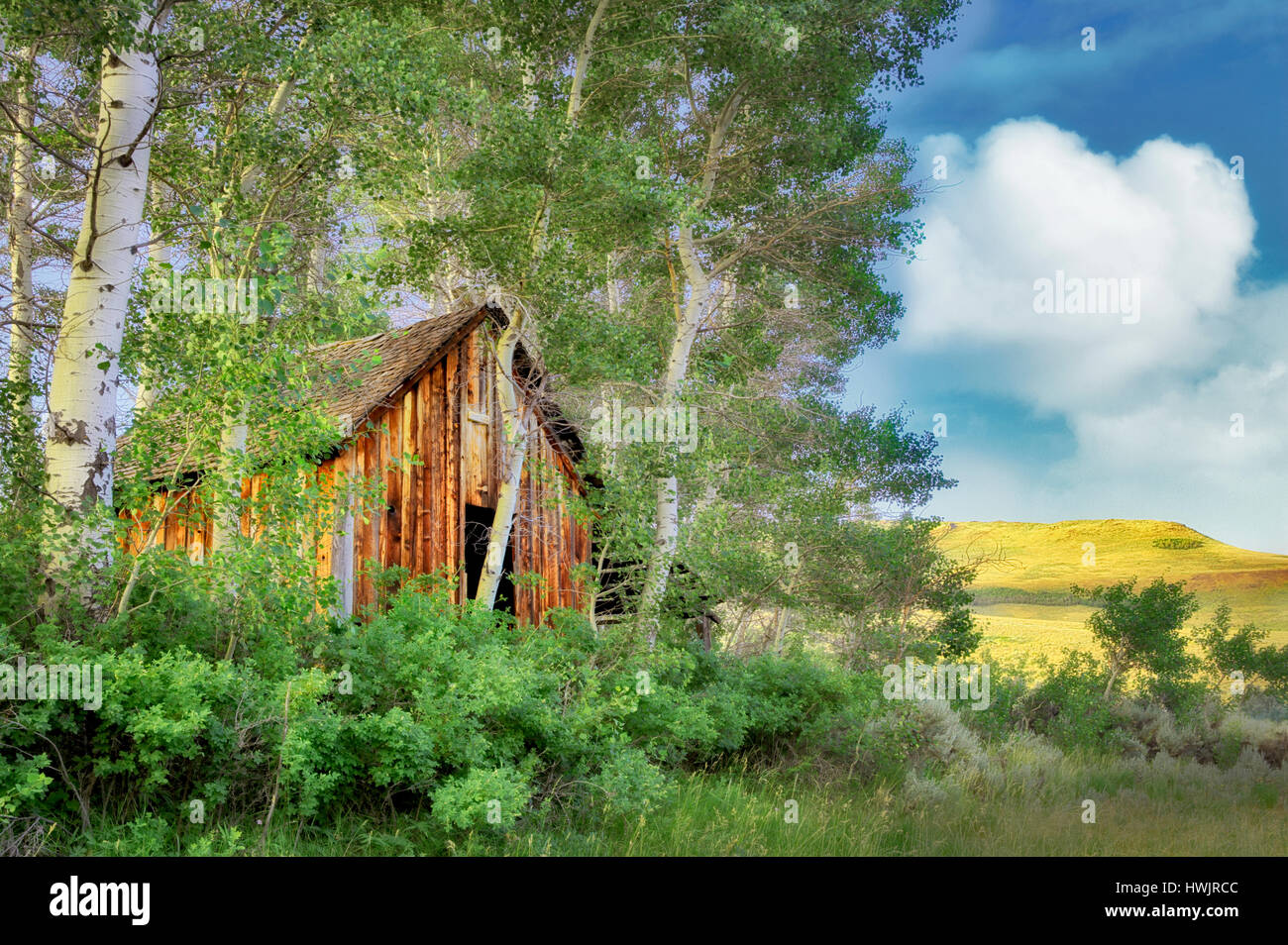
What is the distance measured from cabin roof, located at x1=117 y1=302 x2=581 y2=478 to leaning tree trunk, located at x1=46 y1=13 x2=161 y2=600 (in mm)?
383

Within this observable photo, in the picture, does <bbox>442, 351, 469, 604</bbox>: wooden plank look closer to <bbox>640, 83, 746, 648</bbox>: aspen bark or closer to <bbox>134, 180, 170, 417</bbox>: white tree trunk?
<bbox>640, 83, 746, 648</bbox>: aspen bark

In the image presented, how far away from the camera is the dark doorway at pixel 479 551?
1554 cm

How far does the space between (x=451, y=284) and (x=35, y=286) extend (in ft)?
26.4

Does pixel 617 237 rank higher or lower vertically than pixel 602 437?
higher

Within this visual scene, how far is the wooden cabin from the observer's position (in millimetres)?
13273

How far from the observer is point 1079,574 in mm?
22406

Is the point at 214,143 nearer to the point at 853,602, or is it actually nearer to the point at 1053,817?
the point at 1053,817

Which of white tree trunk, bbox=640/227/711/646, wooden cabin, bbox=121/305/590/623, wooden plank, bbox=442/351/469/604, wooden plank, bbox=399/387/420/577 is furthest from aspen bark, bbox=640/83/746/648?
wooden plank, bbox=399/387/420/577

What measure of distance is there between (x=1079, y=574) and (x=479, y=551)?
14.5 meters

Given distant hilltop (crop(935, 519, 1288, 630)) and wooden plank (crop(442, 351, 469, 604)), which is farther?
distant hilltop (crop(935, 519, 1288, 630))

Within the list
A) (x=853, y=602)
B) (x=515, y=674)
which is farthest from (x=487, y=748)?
(x=853, y=602)

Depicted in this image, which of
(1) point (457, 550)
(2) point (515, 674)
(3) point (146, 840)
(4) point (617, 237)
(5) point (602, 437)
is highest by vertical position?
(4) point (617, 237)

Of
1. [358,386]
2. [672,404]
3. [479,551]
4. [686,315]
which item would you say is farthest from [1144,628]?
[358,386]
